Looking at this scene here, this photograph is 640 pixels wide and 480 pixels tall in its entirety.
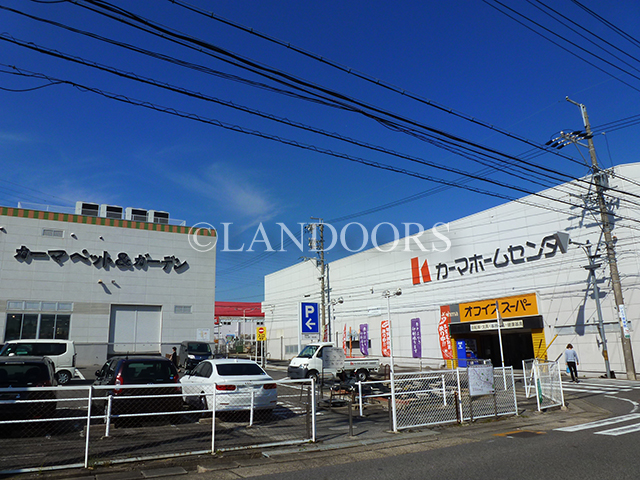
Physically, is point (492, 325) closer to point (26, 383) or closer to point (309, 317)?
point (309, 317)

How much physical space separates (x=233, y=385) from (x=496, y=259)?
79.8 feet

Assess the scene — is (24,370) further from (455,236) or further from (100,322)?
(455,236)

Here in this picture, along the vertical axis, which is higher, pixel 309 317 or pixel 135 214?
pixel 135 214

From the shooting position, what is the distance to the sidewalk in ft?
22.7

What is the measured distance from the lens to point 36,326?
30203 mm

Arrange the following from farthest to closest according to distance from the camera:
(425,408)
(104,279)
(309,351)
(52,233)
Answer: (104,279)
(52,233)
(309,351)
(425,408)

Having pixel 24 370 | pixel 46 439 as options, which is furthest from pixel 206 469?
pixel 24 370

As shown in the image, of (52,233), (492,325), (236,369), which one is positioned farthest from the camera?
(52,233)

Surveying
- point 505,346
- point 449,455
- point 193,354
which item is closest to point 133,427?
point 449,455

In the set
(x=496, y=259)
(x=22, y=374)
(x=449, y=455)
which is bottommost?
(x=449, y=455)

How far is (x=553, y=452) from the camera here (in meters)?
7.90

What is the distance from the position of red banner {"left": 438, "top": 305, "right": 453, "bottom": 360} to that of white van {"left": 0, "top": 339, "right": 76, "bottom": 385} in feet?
80.0

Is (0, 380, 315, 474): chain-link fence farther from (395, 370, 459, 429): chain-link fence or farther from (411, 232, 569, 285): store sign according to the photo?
(411, 232, 569, 285): store sign

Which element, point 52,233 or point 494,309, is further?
point 52,233
